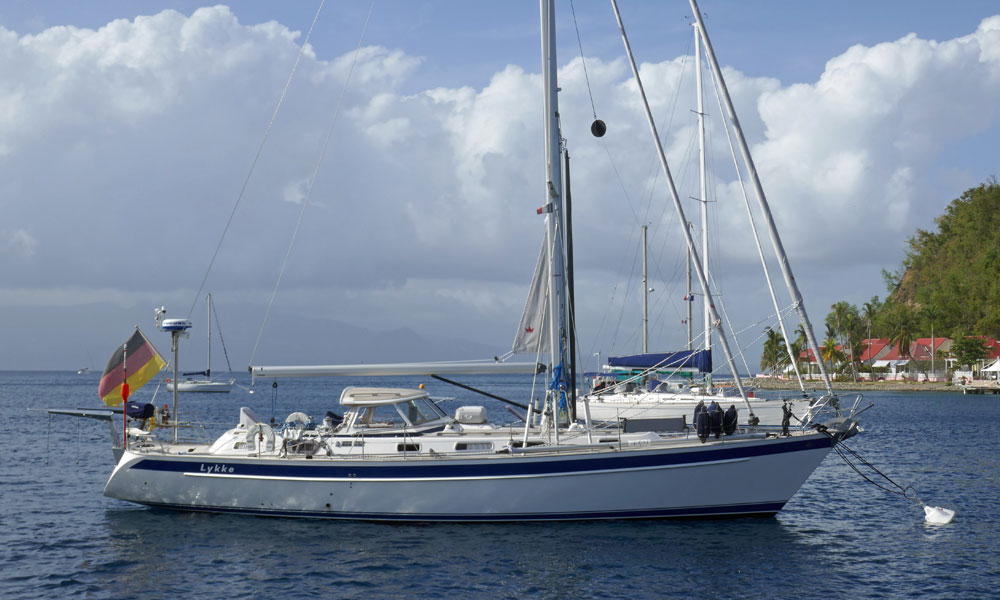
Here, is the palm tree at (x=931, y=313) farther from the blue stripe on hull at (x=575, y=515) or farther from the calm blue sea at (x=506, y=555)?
the blue stripe on hull at (x=575, y=515)

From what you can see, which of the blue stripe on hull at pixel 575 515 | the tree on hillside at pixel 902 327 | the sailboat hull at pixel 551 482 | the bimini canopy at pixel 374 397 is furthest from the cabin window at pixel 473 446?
the tree on hillside at pixel 902 327

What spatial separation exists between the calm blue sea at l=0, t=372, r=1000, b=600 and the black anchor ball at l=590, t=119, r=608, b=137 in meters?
10.1

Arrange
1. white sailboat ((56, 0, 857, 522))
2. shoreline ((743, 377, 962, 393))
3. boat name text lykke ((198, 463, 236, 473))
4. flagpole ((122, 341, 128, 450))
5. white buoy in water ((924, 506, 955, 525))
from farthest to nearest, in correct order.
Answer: shoreline ((743, 377, 962, 393)) < flagpole ((122, 341, 128, 450)) < white buoy in water ((924, 506, 955, 525)) < boat name text lykke ((198, 463, 236, 473)) < white sailboat ((56, 0, 857, 522))

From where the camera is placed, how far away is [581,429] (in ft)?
68.5

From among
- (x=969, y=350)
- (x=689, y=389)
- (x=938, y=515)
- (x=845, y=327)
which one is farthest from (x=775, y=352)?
(x=938, y=515)

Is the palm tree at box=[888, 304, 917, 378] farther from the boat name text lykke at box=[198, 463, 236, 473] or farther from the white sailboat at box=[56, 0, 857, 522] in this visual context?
the boat name text lykke at box=[198, 463, 236, 473]

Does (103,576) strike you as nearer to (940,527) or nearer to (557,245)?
(557,245)

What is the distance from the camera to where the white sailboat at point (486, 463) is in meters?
19.2

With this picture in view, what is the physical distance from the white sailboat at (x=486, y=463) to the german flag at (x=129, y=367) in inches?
75.0

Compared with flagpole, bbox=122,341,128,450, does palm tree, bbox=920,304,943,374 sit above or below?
above

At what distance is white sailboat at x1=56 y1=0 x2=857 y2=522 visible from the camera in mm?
19203

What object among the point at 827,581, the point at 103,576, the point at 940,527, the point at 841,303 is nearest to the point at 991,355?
the point at 841,303

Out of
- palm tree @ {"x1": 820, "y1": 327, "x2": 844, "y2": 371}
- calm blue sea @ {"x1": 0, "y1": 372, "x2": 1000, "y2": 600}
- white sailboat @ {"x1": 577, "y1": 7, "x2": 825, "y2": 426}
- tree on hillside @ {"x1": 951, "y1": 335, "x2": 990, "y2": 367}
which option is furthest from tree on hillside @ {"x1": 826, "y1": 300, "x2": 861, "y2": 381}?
calm blue sea @ {"x1": 0, "y1": 372, "x2": 1000, "y2": 600}

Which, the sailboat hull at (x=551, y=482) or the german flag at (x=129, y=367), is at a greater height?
the german flag at (x=129, y=367)
